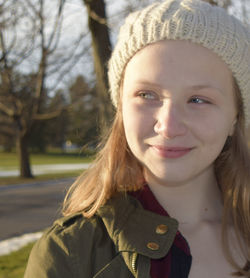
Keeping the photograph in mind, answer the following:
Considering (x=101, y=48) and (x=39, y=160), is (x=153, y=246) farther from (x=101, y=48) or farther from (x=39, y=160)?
(x=39, y=160)

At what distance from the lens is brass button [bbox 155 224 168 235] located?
1.73 metres

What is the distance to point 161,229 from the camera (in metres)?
1.73

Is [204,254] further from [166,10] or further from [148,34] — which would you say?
[166,10]

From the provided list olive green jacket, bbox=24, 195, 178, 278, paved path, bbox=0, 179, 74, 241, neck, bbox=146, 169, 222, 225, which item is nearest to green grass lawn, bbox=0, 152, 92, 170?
paved path, bbox=0, 179, 74, 241

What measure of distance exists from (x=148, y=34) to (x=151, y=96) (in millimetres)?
296

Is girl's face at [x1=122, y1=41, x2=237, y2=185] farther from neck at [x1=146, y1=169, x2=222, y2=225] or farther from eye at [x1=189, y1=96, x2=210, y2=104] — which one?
neck at [x1=146, y1=169, x2=222, y2=225]

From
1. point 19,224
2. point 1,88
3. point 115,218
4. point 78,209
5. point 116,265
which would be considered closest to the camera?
point 116,265

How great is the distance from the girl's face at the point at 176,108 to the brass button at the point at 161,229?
22 cm

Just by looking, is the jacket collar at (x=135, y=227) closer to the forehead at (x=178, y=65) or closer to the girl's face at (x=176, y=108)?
the girl's face at (x=176, y=108)

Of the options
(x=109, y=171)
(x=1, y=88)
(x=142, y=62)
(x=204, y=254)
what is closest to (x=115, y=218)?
(x=109, y=171)

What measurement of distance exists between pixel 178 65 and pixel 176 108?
0.19 metres

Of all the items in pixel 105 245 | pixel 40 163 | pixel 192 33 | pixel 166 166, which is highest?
pixel 192 33

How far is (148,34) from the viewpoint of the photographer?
1749 millimetres

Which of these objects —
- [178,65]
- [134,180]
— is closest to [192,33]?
[178,65]
